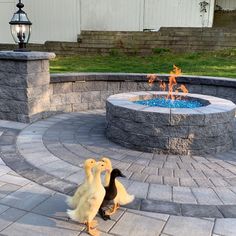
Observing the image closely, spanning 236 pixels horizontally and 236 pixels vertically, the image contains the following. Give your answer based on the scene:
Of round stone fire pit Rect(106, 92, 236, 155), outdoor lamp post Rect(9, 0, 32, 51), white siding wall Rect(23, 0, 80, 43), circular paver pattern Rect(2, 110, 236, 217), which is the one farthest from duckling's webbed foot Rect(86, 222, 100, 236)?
white siding wall Rect(23, 0, 80, 43)

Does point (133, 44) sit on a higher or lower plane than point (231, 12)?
lower

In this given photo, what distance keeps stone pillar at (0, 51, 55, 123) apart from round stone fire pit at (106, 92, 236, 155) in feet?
6.39

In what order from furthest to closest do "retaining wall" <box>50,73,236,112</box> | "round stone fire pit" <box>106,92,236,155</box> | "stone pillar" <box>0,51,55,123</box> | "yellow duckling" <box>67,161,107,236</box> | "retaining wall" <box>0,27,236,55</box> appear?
"retaining wall" <box>0,27,236,55</box> < "retaining wall" <box>50,73,236,112</box> < "stone pillar" <box>0,51,55,123</box> < "round stone fire pit" <box>106,92,236,155</box> < "yellow duckling" <box>67,161,107,236</box>

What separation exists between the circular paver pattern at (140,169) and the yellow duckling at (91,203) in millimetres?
599

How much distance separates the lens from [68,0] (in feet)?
46.4

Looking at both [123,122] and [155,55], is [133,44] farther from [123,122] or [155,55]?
[123,122]

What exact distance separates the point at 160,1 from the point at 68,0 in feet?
13.2

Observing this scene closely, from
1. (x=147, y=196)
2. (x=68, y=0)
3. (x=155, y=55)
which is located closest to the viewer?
(x=147, y=196)

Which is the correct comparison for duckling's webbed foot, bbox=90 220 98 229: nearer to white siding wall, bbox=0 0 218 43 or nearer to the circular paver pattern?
the circular paver pattern

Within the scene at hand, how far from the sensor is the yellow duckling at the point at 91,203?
301 cm

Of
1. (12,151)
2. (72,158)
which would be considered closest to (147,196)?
(72,158)

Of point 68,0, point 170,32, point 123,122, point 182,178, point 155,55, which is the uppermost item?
→ point 68,0

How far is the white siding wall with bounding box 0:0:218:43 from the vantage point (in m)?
14.2

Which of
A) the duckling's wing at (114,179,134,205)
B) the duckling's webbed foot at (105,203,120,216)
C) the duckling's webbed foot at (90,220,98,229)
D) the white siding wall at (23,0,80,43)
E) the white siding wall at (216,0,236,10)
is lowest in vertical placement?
the duckling's webbed foot at (90,220,98,229)
